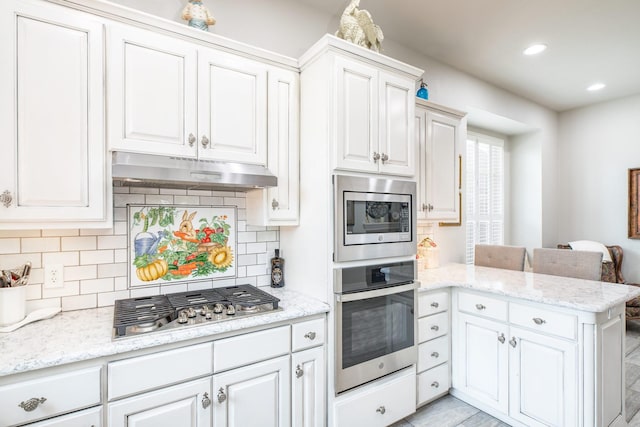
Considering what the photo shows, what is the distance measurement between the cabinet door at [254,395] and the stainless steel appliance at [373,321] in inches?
13.0

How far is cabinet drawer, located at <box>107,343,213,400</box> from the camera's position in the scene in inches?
51.6

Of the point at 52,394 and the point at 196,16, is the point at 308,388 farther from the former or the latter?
the point at 196,16

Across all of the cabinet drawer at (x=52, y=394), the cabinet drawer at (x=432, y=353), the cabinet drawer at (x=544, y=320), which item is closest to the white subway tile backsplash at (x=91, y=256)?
the cabinet drawer at (x=52, y=394)

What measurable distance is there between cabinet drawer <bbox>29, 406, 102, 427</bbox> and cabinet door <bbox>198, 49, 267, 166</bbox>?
1219mm

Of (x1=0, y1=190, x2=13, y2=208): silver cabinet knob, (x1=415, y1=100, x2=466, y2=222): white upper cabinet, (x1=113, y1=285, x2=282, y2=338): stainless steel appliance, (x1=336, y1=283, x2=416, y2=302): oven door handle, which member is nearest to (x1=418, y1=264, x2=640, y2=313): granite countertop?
(x1=336, y1=283, x2=416, y2=302): oven door handle

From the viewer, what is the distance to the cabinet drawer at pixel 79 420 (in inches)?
47.2

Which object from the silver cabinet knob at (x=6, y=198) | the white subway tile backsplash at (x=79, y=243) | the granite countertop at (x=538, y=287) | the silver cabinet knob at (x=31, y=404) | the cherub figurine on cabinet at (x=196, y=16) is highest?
the cherub figurine on cabinet at (x=196, y=16)

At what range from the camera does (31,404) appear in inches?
45.9

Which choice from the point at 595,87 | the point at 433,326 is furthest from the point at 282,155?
the point at 595,87

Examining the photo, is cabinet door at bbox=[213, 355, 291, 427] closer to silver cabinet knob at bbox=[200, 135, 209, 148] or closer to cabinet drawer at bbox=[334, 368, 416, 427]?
cabinet drawer at bbox=[334, 368, 416, 427]

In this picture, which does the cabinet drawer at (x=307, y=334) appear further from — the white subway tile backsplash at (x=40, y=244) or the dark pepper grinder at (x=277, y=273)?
the white subway tile backsplash at (x=40, y=244)

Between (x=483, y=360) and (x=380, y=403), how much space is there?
86 cm

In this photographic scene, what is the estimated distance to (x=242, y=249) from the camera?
2234 millimetres

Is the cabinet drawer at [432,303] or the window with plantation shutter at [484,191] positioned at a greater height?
the window with plantation shutter at [484,191]
